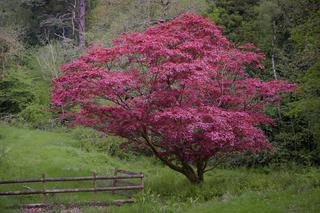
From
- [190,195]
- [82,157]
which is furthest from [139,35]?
[82,157]

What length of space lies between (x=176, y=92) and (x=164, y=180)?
12.7 ft

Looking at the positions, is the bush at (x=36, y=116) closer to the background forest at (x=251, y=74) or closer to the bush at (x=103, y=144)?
the background forest at (x=251, y=74)

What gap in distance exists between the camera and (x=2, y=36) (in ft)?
64.8

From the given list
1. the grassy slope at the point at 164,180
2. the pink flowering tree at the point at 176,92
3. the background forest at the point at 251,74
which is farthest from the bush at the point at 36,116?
the pink flowering tree at the point at 176,92

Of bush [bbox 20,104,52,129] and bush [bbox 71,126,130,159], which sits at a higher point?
bush [bbox 20,104,52,129]

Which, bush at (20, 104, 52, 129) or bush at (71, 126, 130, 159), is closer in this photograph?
bush at (71, 126, 130, 159)

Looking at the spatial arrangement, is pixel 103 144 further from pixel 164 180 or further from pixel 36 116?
pixel 164 180

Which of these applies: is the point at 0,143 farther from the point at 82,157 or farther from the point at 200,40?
the point at 200,40

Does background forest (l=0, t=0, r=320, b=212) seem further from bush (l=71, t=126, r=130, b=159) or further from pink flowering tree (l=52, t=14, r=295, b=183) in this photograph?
pink flowering tree (l=52, t=14, r=295, b=183)

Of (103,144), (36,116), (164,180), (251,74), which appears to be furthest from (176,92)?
(36,116)

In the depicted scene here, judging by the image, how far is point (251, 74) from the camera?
19703 mm

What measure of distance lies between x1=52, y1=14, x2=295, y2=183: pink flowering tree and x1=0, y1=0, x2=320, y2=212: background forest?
50.9 inches

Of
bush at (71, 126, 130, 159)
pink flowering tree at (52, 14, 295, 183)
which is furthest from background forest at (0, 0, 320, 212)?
pink flowering tree at (52, 14, 295, 183)

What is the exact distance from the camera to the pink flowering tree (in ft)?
Answer: 38.5
